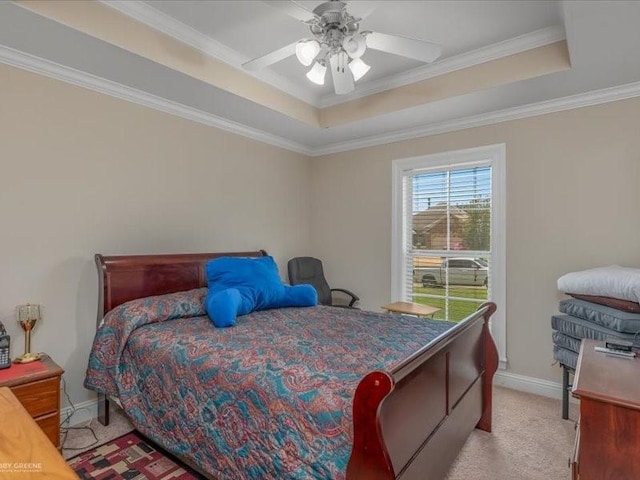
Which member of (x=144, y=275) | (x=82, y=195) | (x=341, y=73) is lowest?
(x=144, y=275)

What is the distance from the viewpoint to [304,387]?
4.62 feet

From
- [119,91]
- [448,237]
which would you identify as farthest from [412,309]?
[119,91]

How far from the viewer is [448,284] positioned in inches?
142

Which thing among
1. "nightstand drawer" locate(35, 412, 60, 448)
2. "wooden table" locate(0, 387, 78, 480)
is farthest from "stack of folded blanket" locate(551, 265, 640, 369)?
"nightstand drawer" locate(35, 412, 60, 448)

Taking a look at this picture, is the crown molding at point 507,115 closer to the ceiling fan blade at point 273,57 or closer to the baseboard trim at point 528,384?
the ceiling fan blade at point 273,57

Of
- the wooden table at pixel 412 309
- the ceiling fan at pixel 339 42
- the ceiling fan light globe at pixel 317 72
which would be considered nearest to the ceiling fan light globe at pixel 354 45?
the ceiling fan at pixel 339 42

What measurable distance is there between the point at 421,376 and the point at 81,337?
2379mm

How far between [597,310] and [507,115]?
1.79 m

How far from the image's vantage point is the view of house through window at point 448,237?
3400 mm

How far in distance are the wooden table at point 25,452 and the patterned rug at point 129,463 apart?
1.02 m

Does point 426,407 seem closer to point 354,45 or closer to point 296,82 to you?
point 354,45

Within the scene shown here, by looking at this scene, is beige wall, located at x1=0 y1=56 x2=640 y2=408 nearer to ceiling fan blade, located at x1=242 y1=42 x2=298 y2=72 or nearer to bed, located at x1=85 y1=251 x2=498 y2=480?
bed, located at x1=85 y1=251 x2=498 y2=480

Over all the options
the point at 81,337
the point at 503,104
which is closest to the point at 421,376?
the point at 81,337

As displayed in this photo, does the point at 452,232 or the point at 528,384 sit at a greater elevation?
the point at 452,232
